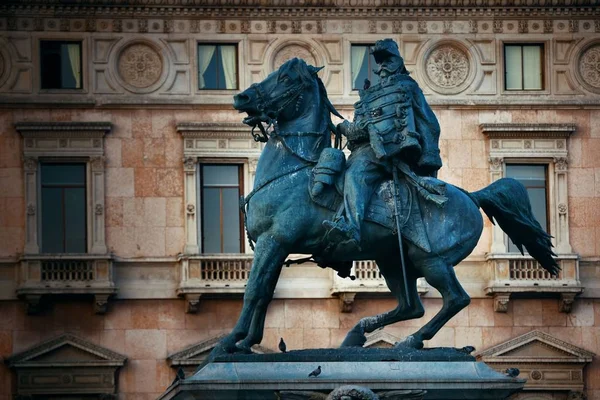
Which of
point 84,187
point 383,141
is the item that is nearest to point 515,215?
point 383,141

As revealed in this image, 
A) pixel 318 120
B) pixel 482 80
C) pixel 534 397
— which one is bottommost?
pixel 534 397

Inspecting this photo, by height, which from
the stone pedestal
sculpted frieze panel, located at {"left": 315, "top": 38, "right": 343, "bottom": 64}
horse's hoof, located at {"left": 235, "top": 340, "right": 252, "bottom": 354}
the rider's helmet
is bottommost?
the stone pedestal

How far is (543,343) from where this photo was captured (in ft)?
160

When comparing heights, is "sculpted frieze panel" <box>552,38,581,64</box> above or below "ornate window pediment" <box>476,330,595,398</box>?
above

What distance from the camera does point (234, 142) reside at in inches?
1909

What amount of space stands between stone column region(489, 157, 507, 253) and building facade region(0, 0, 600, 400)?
57 millimetres

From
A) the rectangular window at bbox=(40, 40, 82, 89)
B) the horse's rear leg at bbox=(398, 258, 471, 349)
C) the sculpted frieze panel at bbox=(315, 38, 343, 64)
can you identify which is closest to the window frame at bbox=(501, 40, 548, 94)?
the sculpted frieze panel at bbox=(315, 38, 343, 64)

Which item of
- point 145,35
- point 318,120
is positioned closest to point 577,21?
point 145,35

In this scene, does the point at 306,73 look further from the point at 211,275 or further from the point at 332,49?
the point at 332,49

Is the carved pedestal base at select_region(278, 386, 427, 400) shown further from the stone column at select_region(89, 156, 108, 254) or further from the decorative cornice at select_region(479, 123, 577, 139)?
the decorative cornice at select_region(479, 123, 577, 139)

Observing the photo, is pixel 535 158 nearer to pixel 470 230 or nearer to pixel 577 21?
pixel 577 21

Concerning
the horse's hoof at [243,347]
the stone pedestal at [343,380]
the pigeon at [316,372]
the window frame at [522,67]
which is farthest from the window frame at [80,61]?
the pigeon at [316,372]

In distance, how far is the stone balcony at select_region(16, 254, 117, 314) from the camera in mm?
47906

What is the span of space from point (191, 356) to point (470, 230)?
1056 inches
